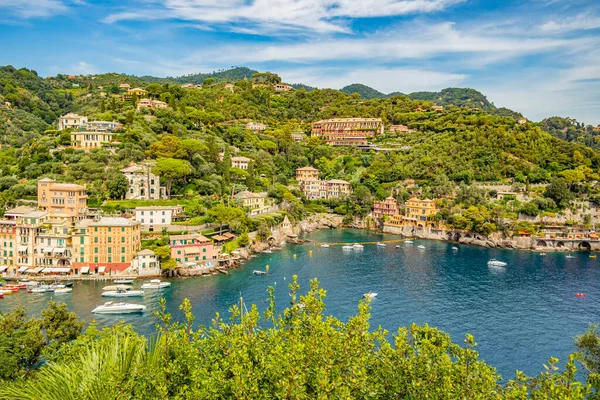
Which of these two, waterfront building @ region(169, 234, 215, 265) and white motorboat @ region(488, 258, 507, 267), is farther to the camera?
white motorboat @ region(488, 258, 507, 267)

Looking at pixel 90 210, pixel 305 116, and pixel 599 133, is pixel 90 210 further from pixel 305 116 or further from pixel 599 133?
pixel 599 133

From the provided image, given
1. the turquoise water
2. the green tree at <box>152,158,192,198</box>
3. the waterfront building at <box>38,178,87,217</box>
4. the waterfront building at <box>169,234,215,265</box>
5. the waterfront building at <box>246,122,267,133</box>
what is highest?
the waterfront building at <box>246,122,267,133</box>

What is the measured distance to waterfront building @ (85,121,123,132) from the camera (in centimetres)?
5941

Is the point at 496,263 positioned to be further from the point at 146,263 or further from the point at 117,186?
the point at 117,186

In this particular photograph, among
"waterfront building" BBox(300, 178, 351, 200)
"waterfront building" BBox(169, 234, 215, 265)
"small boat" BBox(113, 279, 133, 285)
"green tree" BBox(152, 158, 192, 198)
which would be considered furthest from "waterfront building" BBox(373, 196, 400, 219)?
"small boat" BBox(113, 279, 133, 285)

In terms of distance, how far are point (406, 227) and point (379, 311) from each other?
33.0 m

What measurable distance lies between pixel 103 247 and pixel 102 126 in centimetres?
2995

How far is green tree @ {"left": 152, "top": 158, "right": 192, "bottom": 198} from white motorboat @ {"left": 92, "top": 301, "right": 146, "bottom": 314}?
2321cm

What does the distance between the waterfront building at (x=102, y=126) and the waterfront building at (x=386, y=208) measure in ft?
136

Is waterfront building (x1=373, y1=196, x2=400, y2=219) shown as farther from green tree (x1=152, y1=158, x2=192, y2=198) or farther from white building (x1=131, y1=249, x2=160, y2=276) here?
white building (x1=131, y1=249, x2=160, y2=276)

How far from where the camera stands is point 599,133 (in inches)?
5138

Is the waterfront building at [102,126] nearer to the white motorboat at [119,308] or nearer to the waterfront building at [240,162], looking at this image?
the waterfront building at [240,162]

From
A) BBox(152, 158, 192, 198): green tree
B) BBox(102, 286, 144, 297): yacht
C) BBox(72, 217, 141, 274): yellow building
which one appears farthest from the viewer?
BBox(152, 158, 192, 198): green tree

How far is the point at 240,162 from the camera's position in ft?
218
